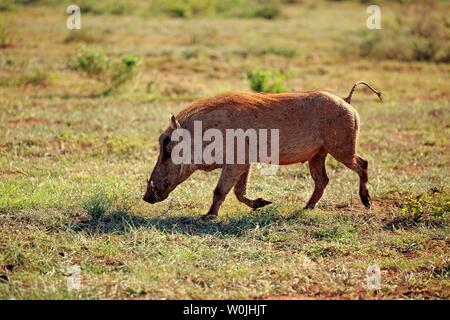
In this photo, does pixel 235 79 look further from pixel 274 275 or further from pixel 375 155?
pixel 274 275

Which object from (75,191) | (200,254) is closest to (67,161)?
(75,191)

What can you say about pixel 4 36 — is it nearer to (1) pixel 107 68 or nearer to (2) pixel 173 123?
(1) pixel 107 68

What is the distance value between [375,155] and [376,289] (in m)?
4.75

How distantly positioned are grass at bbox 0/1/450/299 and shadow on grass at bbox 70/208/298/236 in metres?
0.02

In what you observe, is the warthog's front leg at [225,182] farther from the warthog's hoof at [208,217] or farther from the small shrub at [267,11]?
the small shrub at [267,11]

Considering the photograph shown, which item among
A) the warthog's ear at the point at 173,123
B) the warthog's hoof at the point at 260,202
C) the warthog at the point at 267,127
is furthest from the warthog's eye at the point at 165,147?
the warthog's hoof at the point at 260,202

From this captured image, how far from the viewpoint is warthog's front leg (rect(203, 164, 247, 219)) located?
721 centimetres

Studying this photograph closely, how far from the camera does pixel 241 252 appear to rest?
6285 millimetres

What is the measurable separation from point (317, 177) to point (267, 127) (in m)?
0.83

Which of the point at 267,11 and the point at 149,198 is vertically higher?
the point at 267,11

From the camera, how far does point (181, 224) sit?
7.01 metres

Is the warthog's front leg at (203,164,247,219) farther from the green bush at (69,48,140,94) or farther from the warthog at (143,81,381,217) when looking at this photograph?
the green bush at (69,48,140,94)

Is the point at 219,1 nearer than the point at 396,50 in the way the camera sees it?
No

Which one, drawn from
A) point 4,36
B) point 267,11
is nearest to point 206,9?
point 267,11
